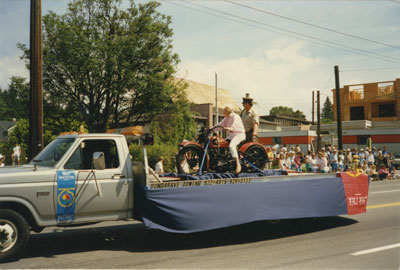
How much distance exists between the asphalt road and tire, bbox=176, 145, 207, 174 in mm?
1431

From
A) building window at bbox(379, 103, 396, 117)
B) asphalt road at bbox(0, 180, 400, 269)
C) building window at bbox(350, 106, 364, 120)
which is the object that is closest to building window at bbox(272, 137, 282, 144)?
building window at bbox(350, 106, 364, 120)

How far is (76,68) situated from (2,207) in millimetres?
22389

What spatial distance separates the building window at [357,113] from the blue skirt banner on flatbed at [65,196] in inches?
2143

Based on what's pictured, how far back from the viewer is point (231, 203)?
22.4ft

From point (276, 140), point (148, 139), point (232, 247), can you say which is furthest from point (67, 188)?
point (276, 140)

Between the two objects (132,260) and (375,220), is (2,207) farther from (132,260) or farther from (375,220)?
(375,220)

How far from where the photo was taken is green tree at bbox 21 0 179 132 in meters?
26.2

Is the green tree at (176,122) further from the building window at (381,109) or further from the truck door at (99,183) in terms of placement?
the building window at (381,109)

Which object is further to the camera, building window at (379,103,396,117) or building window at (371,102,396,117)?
building window at (371,102,396,117)

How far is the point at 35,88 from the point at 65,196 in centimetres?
618

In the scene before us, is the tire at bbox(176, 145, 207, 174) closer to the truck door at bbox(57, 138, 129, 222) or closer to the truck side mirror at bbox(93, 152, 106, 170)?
the truck door at bbox(57, 138, 129, 222)

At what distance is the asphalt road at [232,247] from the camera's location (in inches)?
220

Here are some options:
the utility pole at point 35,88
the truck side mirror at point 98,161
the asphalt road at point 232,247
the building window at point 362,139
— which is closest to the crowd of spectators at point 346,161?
the asphalt road at point 232,247

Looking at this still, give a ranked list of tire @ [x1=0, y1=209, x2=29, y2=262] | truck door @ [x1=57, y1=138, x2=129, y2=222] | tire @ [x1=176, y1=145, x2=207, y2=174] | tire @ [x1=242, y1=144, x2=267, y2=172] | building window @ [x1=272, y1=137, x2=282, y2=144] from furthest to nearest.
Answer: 1. building window @ [x1=272, y1=137, x2=282, y2=144]
2. tire @ [x1=242, y1=144, x2=267, y2=172]
3. tire @ [x1=176, y1=145, x2=207, y2=174]
4. truck door @ [x1=57, y1=138, x2=129, y2=222]
5. tire @ [x1=0, y1=209, x2=29, y2=262]
